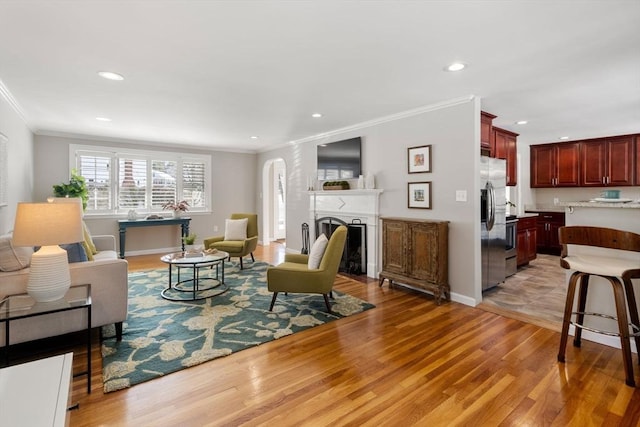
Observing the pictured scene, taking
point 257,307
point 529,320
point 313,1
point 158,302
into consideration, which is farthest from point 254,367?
point 529,320

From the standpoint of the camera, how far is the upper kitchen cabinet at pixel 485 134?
3916 millimetres

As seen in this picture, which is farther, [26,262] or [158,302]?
[158,302]

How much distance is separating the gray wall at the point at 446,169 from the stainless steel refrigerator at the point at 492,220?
0.26 metres

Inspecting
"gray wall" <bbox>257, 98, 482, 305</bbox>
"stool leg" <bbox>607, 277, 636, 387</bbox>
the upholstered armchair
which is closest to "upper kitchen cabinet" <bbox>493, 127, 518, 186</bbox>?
"gray wall" <bbox>257, 98, 482, 305</bbox>

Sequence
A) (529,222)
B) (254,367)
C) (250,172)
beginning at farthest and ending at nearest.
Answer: (250,172) → (529,222) → (254,367)

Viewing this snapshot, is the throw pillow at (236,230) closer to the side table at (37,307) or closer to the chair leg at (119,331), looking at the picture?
the chair leg at (119,331)

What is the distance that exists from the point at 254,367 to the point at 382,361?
0.97 metres

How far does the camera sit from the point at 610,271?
2154 mm

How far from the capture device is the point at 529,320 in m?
3.21

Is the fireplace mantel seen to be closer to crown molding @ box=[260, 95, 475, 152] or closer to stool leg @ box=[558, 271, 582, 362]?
crown molding @ box=[260, 95, 475, 152]

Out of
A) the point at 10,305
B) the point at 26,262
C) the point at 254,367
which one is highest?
the point at 26,262

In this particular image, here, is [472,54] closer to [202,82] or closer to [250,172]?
[202,82]

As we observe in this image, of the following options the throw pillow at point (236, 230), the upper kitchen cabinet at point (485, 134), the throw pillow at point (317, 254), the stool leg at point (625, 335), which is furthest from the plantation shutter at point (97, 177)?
the stool leg at point (625, 335)

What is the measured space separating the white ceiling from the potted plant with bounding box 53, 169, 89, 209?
1330 mm
